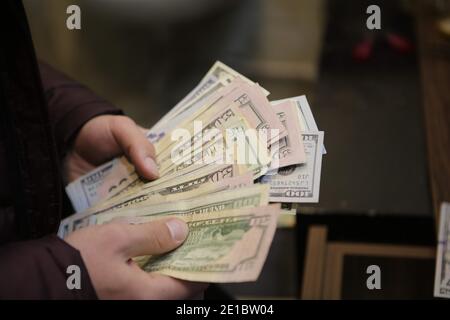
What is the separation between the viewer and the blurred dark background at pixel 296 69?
0.95 metres

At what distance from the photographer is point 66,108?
84cm

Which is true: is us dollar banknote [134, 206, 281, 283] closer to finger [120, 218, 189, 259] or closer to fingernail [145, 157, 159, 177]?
finger [120, 218, 189, 259]

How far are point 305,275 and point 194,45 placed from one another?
164 cm

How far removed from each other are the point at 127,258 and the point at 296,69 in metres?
1.19

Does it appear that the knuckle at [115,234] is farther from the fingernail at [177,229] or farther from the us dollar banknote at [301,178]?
the us dollar banknote at [301,178]

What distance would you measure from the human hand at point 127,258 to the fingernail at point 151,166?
132mm

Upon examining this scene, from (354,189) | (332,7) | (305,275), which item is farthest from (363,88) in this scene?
(332,7)

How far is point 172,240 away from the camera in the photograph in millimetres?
609

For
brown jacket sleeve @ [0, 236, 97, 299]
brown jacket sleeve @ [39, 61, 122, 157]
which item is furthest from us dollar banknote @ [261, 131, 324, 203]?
brown jacket sleeve @ [39, 61, 122, 157]

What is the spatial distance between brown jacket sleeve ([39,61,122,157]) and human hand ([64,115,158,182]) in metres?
0.01

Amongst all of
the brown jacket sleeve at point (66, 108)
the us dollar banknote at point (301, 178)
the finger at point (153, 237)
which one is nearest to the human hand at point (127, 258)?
the finger at point (153, 237)

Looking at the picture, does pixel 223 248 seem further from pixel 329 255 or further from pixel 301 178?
pixel 329 255

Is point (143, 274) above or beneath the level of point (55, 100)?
beneath
